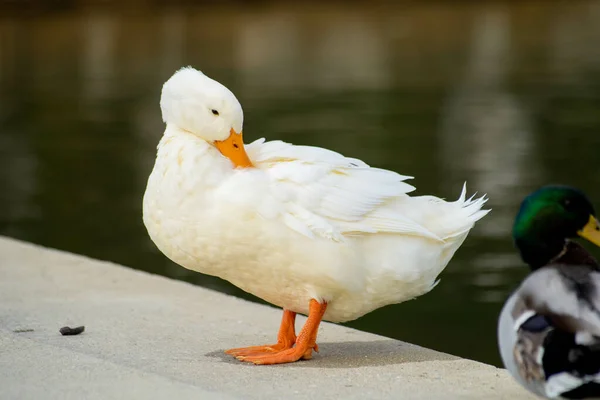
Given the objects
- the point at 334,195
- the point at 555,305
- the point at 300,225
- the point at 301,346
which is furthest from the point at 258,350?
the point at 555,305

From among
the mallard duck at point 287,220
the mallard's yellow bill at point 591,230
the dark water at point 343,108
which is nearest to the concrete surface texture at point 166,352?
the mallard duck at point 287,220

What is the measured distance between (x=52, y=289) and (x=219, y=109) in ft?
6.71

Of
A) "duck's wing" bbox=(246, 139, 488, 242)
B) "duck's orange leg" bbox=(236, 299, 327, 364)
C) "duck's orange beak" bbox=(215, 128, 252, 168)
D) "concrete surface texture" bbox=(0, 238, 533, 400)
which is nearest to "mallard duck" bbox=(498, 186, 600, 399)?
"concrete surface texture" bbox=(0, 238, 533, 400)

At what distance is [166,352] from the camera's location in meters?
5.13

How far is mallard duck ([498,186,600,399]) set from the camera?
3703 millimetres

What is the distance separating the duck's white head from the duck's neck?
149cm

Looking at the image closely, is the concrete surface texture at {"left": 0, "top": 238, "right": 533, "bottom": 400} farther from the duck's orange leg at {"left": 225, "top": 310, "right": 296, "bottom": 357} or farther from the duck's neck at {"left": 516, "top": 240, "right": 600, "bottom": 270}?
the duck's neck at {"left": 516, "top": 240, "right": 600, "bottom": 270}

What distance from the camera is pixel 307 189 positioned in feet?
16.4

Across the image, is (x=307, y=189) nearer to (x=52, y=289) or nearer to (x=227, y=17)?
(x=52, y=289)

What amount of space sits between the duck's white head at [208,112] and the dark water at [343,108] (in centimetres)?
258

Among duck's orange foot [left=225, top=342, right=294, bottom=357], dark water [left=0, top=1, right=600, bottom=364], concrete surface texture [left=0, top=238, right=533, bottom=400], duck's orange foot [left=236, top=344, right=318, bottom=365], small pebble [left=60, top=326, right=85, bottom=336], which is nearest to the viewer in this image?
concrete surface texture [left=0, top=238, right=533, bottom=400]

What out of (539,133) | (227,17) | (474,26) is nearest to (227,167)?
(539,133)

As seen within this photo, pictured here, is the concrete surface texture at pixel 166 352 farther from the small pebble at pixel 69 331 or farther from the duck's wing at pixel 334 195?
the duck's wing at pixel 334 195

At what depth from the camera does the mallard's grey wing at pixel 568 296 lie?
3.71m
